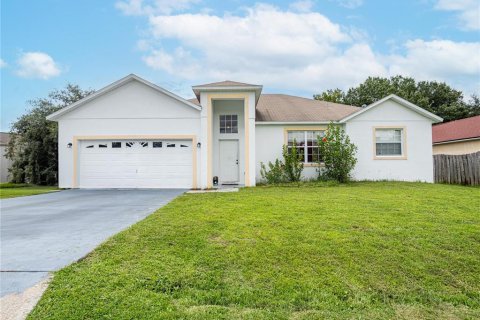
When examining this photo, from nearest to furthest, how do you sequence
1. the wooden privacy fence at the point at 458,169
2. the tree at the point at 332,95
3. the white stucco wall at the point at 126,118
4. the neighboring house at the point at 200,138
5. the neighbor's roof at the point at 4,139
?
the neighboring house at the point at 200,138 → the white stucco wall at the point at 126,118 → the wooden privacy fence at the point at 458,169 → the neighbor's roof at the point at 4,139 → the tree at the point at 332,95

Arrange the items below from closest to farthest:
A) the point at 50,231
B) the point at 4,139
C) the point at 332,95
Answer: the point at 50,231 < the point at 4,139 < the point at 332,95

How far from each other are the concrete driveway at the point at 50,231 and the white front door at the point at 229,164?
6211 millimetres

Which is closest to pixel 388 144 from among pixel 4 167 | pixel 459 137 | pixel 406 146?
pixel 406 146

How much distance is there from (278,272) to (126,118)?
12.2m

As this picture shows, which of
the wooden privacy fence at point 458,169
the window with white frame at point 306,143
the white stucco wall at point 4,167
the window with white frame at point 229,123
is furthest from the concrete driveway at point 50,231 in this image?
the white stucco wall at point 4,167

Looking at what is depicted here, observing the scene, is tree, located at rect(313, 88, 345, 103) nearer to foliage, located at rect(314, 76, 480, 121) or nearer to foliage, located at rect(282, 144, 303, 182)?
foliage, located at rect(314, 76, 480, 121)

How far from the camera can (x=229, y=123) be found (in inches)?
602

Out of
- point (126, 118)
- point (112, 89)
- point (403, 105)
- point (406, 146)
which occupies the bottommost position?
point (406, 146)

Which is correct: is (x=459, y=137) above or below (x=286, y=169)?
above

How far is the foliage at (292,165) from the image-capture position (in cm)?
1398

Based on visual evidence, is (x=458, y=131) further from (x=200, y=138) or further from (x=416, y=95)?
(x=200, y=138)

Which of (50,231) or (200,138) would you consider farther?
(200,138)

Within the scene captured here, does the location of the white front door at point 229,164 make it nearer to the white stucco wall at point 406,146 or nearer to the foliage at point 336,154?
the foliage at point 336,154

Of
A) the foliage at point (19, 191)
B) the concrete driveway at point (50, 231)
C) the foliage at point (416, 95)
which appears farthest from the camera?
the foliage at point (416, 95)
